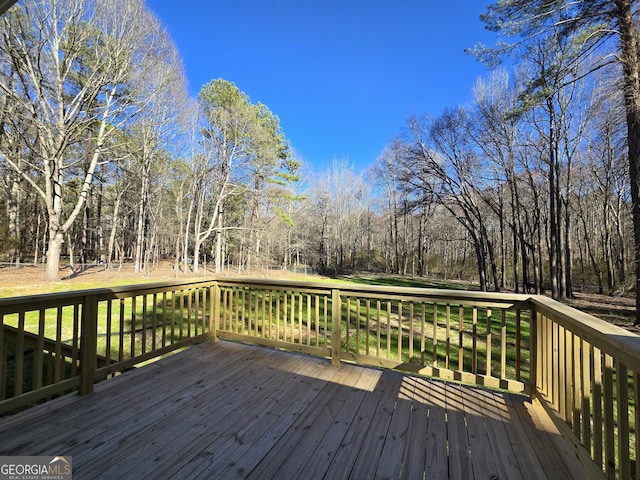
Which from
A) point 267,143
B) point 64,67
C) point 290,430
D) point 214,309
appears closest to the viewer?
point 290,430

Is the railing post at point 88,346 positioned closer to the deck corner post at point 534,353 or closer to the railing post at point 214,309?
the railing post at point 214,309

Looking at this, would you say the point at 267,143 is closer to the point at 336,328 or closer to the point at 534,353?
the point at 336,328

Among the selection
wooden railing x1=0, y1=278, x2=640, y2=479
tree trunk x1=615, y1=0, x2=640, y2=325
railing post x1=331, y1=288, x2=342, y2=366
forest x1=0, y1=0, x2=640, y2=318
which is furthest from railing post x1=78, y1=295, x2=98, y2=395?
tree trunk x1=615, y1=0, x2=640, y2=325

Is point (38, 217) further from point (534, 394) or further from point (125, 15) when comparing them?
point (534, 394)

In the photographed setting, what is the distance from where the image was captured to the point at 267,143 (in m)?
14.4

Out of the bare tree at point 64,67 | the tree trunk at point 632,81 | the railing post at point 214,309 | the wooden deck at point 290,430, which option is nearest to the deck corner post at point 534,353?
the wooden deck at point 290,430

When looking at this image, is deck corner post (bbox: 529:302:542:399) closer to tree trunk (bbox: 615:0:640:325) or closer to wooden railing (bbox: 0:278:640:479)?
wooden railing (bbox: 0:278:640:479)

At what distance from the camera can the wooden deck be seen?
1.50m

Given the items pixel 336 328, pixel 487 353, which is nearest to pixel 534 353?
pixel 487 353

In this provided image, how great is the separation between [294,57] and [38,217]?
16.8 m

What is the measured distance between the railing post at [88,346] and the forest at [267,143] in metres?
7.96

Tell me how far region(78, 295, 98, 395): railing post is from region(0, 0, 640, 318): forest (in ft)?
26.1

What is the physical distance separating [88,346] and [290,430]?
1.76m

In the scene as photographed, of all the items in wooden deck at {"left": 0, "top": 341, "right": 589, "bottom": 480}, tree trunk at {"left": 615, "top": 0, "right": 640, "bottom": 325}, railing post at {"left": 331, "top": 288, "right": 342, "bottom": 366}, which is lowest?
wooden deck at {"left": 0, "top": 341, "right": 589, "bottom": 480}
